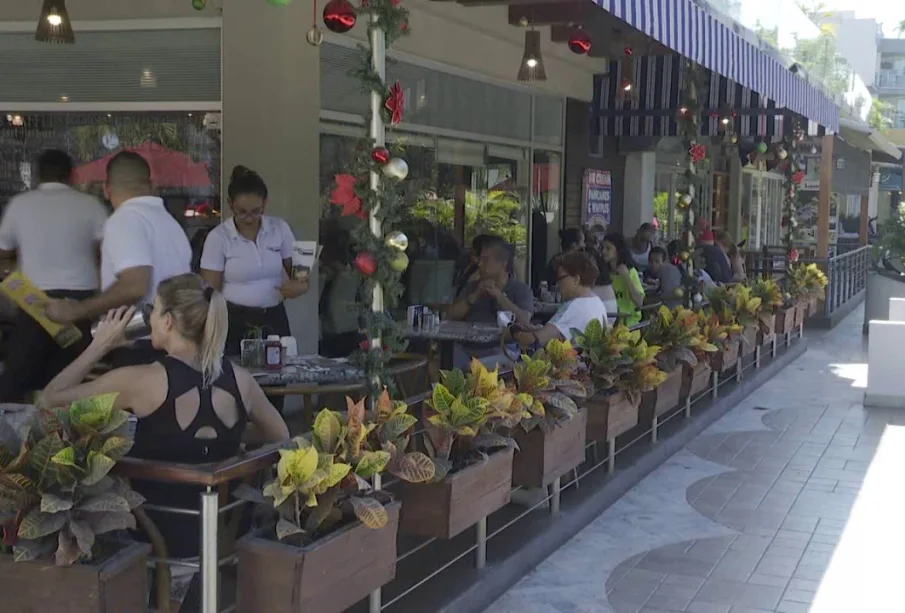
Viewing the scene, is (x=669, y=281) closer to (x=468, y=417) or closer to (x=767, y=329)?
(x=767, y=329)

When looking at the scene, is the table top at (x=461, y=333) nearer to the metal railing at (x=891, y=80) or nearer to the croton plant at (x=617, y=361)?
the croton plant at (x=617, y=361)

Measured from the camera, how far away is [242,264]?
5641 millimetres

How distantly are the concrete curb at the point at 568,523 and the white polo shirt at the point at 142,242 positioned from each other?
1739 mm

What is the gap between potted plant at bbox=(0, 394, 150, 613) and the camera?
2.77m

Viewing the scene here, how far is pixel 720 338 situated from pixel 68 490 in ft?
18.2

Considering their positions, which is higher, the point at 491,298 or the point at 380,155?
the point at 380,155

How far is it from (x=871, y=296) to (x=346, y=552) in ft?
38.8

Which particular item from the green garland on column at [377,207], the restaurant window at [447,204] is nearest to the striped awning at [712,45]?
the green garland on column at [377,207]

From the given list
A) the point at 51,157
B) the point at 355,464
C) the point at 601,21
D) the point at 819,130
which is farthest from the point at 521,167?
the point at 355,464

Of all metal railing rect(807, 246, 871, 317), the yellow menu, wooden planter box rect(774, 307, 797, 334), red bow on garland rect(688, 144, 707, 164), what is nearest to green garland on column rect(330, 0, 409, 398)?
the yellow menu

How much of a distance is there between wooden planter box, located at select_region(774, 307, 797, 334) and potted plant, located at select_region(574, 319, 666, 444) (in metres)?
4.74

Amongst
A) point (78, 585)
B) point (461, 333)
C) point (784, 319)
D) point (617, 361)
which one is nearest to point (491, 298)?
point (461, 333)

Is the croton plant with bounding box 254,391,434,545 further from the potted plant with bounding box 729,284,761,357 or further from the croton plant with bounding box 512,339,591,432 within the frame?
the potted plant with bounding box 729,284,761,357

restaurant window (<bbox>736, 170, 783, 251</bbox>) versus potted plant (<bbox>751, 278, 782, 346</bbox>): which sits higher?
restaurant window (<bbox>736, 170, 783, 251</bbox>)
